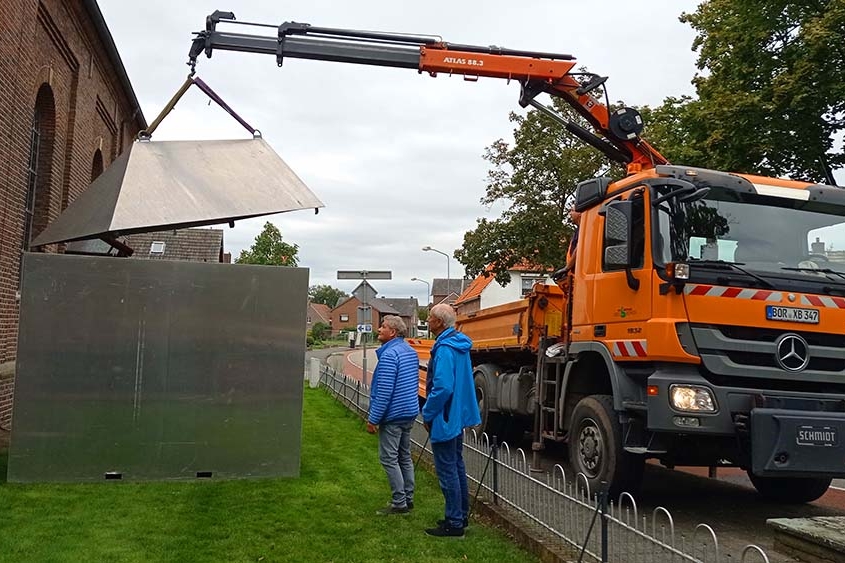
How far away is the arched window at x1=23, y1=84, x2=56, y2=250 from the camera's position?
11703 millimetres

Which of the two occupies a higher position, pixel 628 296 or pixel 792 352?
pixel 628 296

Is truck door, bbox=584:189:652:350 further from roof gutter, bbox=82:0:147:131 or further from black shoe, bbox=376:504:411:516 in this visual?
roof gutter, bbox=82:0:147:131

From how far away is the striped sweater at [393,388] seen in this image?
626 centimetres

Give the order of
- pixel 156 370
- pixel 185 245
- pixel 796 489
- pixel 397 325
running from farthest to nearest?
pixel 185 245, pixel 796 489, pixel 156 370, pixel 397 325

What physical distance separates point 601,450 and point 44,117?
34.8 ft

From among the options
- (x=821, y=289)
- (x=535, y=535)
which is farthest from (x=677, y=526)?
(x=821, y=289)

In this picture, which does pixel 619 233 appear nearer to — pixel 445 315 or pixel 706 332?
pixel 706 332

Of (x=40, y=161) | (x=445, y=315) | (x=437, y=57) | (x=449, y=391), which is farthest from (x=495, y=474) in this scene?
(x=40, y=161)

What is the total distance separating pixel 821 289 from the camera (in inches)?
241

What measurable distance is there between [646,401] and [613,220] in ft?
5.34

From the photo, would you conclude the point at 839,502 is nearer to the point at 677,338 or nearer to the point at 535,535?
the point at 677,338

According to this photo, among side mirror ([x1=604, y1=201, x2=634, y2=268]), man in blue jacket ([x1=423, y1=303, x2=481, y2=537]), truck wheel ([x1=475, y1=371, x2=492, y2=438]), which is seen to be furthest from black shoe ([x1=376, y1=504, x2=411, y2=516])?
truck wheel ([x1=475, y1=371, x2=492, y2=438])

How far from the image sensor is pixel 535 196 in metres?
22.4

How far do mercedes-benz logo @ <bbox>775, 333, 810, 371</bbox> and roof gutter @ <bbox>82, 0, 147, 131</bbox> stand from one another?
40.5 ft
